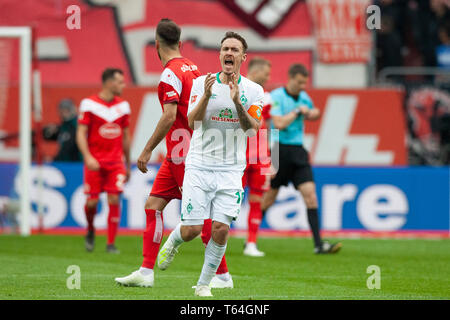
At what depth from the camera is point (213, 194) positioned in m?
7.52

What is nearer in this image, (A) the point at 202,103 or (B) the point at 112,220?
(A) the point at 202,103

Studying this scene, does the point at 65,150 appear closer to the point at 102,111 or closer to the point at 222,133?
the point at 102,111

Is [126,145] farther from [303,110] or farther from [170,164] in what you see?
[170,164]

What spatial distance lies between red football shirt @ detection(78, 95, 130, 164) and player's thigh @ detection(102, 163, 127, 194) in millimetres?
95

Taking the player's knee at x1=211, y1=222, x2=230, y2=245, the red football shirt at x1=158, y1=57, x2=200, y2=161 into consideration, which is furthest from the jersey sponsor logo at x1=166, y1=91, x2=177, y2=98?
the player's knee at x1=211, y1=222, x2=230, y2=245

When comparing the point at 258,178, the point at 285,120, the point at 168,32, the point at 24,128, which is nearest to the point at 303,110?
the point at 285,120

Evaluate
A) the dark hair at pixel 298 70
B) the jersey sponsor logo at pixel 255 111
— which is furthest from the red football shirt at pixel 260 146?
the jersey sponsor logo at pixel 255 111

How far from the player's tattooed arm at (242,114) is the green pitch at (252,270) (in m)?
1.35

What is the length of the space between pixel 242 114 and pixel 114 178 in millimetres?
5396

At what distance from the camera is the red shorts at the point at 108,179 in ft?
40.3

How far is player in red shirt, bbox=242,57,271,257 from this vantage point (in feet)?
39.0

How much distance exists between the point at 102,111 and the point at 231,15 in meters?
8.15

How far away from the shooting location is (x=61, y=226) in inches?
615
